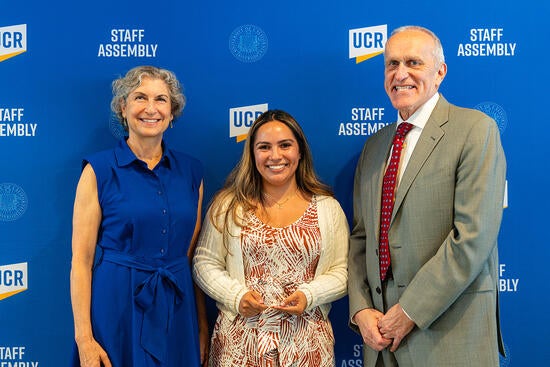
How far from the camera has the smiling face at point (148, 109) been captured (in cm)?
225

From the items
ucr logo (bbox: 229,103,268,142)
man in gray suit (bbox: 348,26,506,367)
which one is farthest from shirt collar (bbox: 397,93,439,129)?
ucr logo (bbox: 229,103,268,142)

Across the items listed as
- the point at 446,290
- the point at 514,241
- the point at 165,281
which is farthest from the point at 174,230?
the point at 514,241

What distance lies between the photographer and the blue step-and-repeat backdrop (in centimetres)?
263

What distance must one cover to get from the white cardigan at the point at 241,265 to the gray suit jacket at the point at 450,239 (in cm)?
31

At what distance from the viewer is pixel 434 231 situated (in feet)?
6.52

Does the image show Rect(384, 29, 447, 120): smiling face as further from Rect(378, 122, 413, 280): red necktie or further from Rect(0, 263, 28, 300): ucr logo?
Rect(0, 263, 28, 300): ucr logo

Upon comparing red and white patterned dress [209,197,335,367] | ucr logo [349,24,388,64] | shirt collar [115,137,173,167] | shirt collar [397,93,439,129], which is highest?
ucr logo [349,24,388,64]

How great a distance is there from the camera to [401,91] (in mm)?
2064

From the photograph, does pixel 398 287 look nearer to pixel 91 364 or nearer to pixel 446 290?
pixel 446 290

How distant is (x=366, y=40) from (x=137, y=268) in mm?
1464

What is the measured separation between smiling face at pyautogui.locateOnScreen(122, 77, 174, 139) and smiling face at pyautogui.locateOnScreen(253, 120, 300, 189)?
15.7 inches

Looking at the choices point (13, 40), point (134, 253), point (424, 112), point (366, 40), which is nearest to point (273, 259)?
point (134, 253)

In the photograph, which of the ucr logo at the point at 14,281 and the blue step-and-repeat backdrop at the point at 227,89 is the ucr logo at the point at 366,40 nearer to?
the blue step-and-repeat backdrop at the point at 227,89

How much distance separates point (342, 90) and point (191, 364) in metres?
1.40
